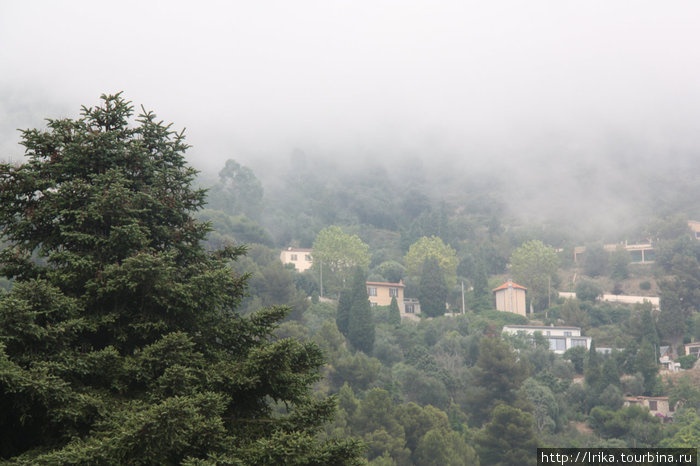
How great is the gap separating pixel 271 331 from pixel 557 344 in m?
68.0

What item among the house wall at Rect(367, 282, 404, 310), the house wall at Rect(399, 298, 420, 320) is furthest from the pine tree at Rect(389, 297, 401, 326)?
the house wall at Rect(399, 298, 420, 320)

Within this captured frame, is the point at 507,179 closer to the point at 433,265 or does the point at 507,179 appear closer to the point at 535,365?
the point at 433,265

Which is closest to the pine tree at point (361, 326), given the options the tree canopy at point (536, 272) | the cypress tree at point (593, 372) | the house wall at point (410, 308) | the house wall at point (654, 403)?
the cypress tree at point (593, 372)

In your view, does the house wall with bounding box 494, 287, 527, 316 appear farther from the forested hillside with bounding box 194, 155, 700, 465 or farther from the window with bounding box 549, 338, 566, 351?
the window with bounding box 549, 338, 566, 351

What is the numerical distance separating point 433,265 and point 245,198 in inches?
1630

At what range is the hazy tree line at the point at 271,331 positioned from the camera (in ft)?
36.4

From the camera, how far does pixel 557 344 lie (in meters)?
78.1

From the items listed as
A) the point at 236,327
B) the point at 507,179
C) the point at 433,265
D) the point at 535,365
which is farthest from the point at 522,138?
the point at 236,327

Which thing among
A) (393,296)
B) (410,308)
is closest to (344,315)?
(393,296)

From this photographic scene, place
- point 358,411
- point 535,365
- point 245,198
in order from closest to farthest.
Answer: point 358,411 → point 535,365 → point 245,198

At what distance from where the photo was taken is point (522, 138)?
187 metres

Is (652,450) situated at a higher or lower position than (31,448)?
lower

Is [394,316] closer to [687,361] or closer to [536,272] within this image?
[536,272]

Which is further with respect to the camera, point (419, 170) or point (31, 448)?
point (419, 170)
